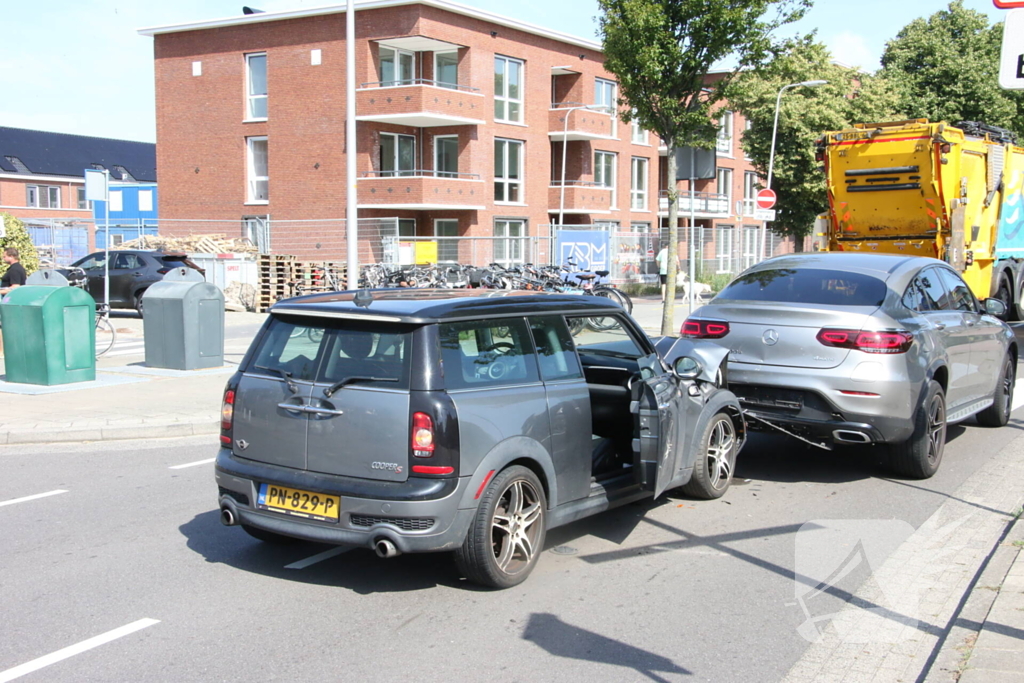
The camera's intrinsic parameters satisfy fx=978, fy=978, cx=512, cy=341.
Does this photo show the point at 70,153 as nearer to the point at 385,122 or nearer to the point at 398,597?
the point at 385,122

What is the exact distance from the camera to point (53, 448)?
925 centimetres

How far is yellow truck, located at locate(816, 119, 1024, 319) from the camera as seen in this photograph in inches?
636

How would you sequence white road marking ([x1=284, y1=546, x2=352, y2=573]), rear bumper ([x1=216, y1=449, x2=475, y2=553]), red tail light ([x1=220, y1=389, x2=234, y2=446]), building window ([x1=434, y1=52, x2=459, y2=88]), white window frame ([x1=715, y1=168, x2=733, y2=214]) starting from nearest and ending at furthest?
1. rear bumper ([x1=216, y1=449, x2=475, y2=553])
2. red tail light ([x1=220, y1=389, x2=234, y2=446])
3. white road marking ([x1=284, y1=546, x2=352, y2=573])
4. building window ([x1=434, y1=52, x2=459, y2=88])
5. white window frame ([x1=715, y1=168, x2=733, y2=214])

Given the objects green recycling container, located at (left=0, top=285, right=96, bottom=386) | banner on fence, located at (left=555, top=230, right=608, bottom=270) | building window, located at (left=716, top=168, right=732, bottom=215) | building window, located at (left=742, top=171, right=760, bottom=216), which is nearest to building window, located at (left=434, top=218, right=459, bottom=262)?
banner on fence, located at (left=555, top=230, right=608, bottom=270)

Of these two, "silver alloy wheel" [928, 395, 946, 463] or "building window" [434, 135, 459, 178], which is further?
"building window" [434, 135, 459, 178]

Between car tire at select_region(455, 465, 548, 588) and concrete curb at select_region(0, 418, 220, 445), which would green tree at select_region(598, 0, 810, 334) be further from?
car tire at select_region(455, 465, 548, 588)

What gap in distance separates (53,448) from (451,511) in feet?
19.7

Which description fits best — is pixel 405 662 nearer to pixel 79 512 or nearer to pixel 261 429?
pixel 261 429

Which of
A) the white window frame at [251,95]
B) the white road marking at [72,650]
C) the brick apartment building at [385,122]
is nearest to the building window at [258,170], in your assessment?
the brick apartment building at [385,122]

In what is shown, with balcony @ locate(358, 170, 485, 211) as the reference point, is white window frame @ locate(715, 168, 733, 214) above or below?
above

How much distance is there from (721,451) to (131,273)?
19.0 meters

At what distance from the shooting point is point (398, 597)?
5.20 metres

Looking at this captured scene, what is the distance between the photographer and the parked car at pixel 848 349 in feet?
24.1

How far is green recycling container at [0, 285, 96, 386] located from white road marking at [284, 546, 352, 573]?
7.40 m
